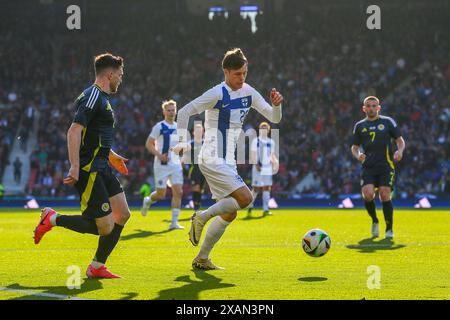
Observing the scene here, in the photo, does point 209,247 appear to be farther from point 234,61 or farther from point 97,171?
point 234,61

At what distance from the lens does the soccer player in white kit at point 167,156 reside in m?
15.9

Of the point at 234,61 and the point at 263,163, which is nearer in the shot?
the point at 234,61

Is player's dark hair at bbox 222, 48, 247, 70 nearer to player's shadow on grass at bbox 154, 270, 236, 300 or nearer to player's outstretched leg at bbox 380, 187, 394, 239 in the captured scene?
player's shadow on grass at bbox 154, 270, 236, 300

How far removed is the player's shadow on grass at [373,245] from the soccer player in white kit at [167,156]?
4.60m

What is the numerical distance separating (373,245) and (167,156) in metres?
5.90

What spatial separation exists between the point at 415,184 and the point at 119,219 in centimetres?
2317

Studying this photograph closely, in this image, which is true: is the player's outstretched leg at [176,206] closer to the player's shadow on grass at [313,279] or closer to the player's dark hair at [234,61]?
the player's dark hair at [234,61]

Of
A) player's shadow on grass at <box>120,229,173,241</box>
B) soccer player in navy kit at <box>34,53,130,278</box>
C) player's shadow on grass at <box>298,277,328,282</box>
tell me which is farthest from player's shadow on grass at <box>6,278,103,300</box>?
player's shadow on grass at <box>120,229,173,241</box>

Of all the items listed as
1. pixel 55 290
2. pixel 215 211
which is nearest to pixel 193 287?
pixel 55 290

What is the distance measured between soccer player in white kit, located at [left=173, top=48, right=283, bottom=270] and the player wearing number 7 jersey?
16.4ft

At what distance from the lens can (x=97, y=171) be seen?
809 centimetres
